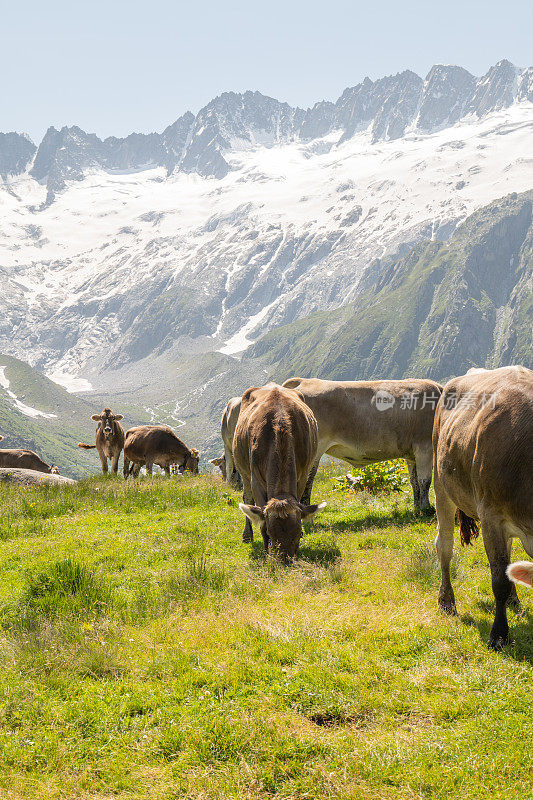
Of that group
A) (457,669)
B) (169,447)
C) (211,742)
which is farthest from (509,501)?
(169,447)

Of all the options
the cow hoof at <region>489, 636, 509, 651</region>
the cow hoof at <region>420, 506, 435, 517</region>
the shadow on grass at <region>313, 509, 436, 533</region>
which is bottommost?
the shadow on grass at <region>313, 509, 436, 533</region>

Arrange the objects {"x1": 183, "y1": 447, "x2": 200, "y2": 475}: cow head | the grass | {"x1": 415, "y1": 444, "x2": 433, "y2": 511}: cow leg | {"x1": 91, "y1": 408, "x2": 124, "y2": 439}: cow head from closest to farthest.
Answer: the grass, {"x1": 415, "y1": 444, "x2": 433, "y2": 511}: cow leg, {"x1": 91, "y1": 408, "x2": 124, "y2": 439}: cow head, {"x1": 183, "y1": 447, "x2": 200, "y2": 475}: cow head

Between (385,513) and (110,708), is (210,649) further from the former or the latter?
(385,513)

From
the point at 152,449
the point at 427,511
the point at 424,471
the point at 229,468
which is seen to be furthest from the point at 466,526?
the point at 152,449

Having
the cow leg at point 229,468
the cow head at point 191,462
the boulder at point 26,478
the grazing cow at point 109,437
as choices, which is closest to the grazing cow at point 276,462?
the cow leg at point 229,468

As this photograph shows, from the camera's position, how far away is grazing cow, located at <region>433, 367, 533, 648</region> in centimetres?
680

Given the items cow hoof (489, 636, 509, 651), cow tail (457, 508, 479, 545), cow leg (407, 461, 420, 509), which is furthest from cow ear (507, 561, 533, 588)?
cow leg (407, 461, 420, 509)

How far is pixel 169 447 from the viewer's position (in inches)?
1121

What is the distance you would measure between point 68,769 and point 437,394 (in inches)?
514

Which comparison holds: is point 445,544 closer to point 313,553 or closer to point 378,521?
point 313,553

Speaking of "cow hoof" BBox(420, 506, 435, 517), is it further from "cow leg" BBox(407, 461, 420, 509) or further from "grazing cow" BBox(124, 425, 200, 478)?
"grazing cow" BBox(124, 425, 200, 478)

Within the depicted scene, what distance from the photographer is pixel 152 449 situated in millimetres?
27891

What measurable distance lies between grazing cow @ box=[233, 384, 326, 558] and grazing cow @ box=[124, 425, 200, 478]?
14.9 m

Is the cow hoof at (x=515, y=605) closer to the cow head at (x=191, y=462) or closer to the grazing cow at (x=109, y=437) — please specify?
the grazing cow at (x=109, y=437)
